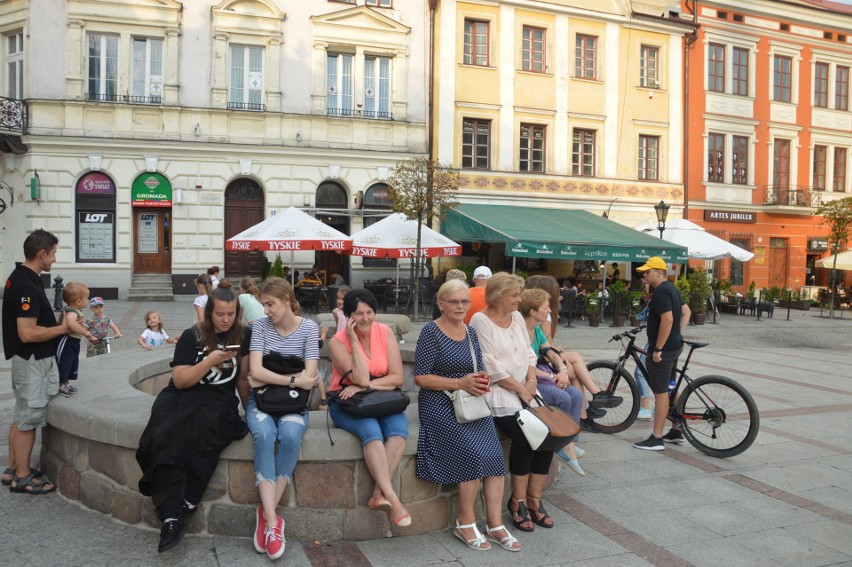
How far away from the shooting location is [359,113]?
2356cm

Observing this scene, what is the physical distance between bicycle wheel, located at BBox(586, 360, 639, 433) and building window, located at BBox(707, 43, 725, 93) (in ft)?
80.4

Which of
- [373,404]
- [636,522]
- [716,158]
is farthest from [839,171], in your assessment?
[373,404]

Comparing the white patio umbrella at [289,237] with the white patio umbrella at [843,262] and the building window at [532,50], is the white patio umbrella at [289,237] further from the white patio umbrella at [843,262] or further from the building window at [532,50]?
the white patio umbrella at [843,262]

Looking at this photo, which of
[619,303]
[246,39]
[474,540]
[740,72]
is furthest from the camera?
[740,72]

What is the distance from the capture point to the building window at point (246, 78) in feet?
73.4

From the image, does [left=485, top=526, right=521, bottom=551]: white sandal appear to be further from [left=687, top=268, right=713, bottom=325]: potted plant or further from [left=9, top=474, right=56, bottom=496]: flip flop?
[left=687, top=268, right=713, bottom=325]: potted plant

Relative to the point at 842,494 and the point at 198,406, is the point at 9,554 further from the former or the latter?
the point at 842,494

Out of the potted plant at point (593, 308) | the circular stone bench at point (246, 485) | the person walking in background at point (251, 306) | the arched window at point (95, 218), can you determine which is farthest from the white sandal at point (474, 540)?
the arched window at point (95, 218)

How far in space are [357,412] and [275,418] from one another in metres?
0.54

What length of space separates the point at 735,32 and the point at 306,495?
98.5 feet

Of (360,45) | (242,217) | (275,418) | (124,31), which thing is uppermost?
(360,45)

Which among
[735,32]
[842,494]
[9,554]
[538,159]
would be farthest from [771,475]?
[735,32]

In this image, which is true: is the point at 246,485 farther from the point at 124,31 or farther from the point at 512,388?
the point at 124,31

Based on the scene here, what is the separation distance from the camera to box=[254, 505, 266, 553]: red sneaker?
425 cm
